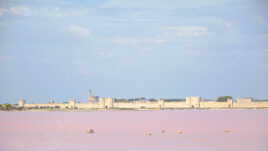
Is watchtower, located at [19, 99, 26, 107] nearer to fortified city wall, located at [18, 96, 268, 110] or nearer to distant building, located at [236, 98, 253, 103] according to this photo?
fortified city wall, located at [18, 96, 268, 110]

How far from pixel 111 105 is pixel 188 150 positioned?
77.5 meters

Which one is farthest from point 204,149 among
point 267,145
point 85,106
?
point 85,106

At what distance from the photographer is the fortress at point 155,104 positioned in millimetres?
87250

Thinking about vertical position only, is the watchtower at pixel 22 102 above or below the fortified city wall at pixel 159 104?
above

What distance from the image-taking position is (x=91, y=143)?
20.7m

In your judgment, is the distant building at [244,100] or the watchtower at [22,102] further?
the watchtower at [22,102]

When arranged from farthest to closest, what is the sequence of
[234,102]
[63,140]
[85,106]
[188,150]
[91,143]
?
[85,106], [234,102], [63,140], [91,143], [188,150]

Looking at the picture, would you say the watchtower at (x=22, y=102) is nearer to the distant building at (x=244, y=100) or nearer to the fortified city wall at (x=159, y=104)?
the fortified city wall at (x=159, y=104)

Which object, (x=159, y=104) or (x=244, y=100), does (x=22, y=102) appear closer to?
(x=159, y=104)

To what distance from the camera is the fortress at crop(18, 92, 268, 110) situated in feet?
286

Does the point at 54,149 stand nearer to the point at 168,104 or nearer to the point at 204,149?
the point at 204,149

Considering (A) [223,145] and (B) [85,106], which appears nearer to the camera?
(A) [223,145]

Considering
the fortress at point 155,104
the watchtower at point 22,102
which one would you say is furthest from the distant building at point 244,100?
the watchtower at point 22,102

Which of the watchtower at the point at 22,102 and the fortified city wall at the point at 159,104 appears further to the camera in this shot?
the watchtower at the point at 22,102
